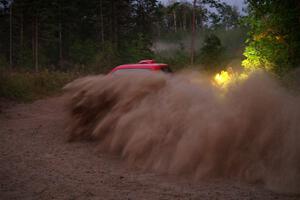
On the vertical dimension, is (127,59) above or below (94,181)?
above

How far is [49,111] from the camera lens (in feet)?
29.8

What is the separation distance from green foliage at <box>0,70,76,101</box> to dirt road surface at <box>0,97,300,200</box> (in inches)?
243

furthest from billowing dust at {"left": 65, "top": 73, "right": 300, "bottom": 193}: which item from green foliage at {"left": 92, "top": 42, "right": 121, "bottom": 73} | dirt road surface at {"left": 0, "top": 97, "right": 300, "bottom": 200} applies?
green foliage at {"left": 92, "top": 42, "right": 121, "bottom": 73}

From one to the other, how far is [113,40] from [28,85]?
19896mm

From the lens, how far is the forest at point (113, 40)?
9.68 meters

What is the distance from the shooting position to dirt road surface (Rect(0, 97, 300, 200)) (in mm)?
2967

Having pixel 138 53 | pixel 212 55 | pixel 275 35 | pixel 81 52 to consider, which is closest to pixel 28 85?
pixel 275 35

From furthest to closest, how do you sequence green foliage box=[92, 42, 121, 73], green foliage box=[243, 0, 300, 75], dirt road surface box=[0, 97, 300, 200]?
green foliage box=[92, 42, 121, 73]
green foliage box=[243, 0, 300, 75]
dirt road surface box=[0, 97, 300, 200]

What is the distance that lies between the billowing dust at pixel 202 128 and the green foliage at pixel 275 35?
522cm

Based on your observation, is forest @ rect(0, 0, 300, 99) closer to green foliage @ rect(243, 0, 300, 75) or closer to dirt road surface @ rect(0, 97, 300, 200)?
green foliage @ rect(243, 0, 300, 75)

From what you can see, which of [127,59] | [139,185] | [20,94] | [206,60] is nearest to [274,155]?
[139,185]

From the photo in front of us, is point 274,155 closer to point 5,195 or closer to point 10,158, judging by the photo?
point 5,195

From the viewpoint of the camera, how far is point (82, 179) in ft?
11.2

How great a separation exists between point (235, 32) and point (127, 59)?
24.2m
